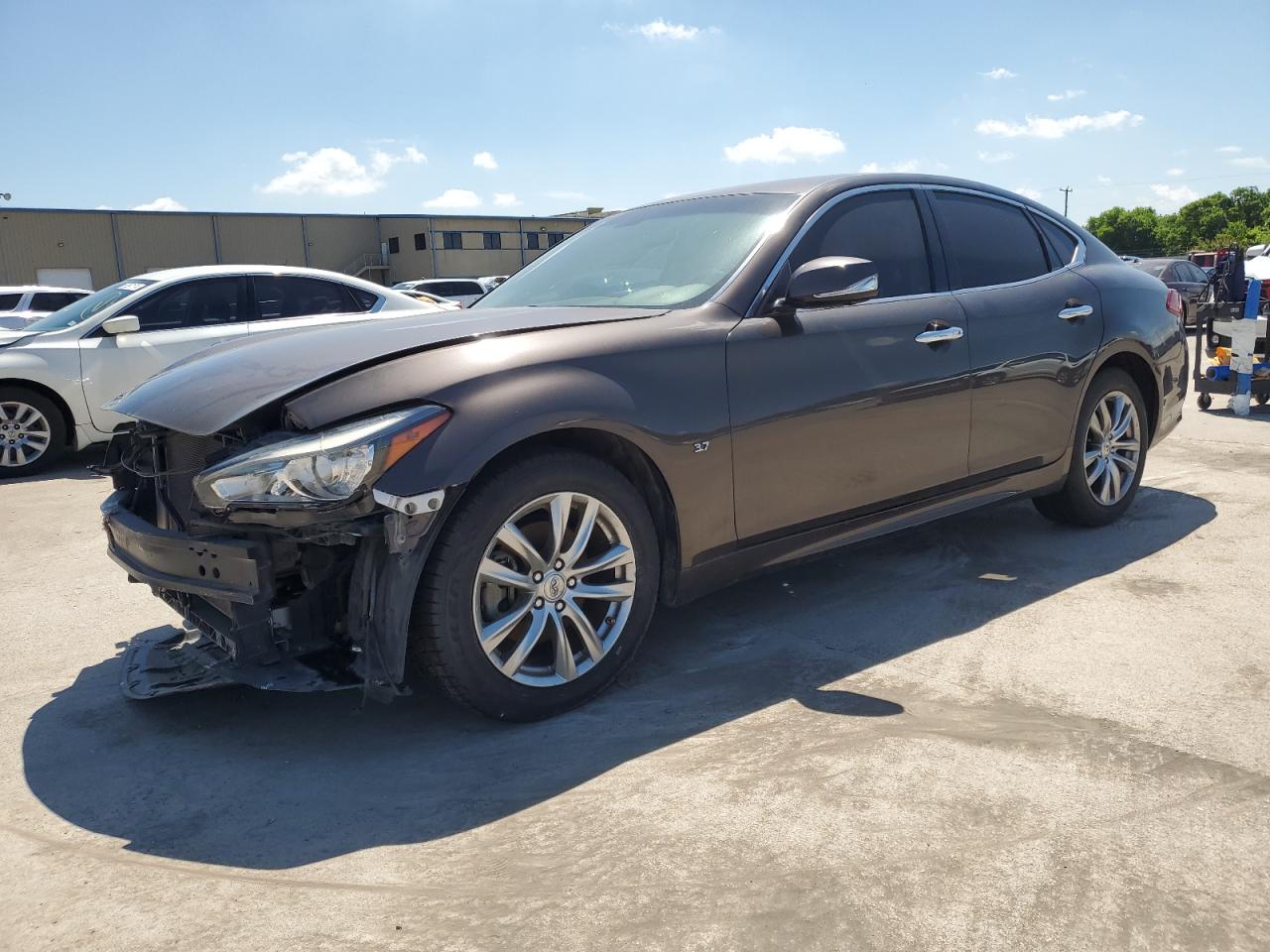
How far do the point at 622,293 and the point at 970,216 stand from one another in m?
1.78

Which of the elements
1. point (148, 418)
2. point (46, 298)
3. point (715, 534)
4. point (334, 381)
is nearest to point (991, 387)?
point (715, 534)

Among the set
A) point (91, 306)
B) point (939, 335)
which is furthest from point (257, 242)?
point (939, 335)

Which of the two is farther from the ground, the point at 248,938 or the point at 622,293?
the point at 622,293

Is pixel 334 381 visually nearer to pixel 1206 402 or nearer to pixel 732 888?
pixel 732 888

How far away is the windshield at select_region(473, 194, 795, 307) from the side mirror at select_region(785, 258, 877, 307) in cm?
28

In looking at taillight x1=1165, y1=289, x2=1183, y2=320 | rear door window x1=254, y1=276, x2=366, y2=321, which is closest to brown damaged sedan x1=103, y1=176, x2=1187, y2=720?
taillight x1=1165, y1=289, x2=1183, y2=320

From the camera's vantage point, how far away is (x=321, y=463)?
8.79ft

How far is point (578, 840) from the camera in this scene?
2439mm

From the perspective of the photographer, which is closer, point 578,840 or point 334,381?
point 578,840

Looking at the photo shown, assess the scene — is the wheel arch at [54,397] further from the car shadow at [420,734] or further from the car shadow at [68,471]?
the car shadow at [420,734]

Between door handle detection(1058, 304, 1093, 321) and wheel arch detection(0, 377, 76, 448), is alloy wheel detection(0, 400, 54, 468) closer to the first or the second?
wheel arch detection(0, 377, 76, 448)

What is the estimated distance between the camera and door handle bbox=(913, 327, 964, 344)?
Answer: 4.01 metres

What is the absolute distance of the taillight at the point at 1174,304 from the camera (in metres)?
5.44

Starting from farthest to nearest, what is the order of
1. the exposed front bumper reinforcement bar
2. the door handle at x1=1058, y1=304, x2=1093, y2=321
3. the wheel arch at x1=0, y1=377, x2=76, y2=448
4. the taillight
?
the wheel arch at x1=0, y1=377, x2=76, y2=448, the taillight, the door handle at x1=1058, y1=304, x2=1093, y2=321, the exposed front bumper reinforcement bar
